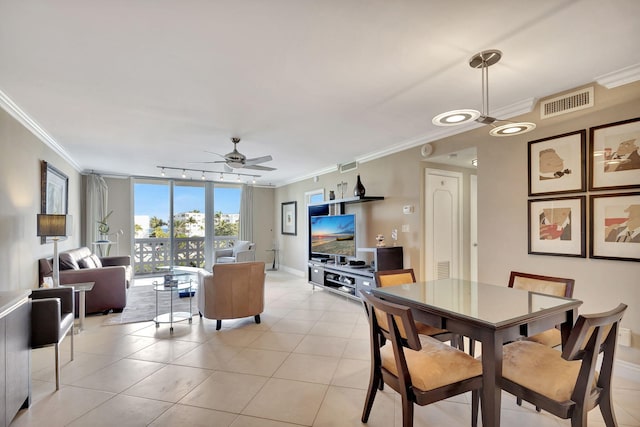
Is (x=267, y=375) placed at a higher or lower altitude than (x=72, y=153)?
lower

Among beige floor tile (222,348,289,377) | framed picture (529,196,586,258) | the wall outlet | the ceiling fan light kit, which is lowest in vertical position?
beige floor tile (222,348,289,377)

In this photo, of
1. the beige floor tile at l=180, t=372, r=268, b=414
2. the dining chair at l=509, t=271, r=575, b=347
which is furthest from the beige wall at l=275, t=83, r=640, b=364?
the beige floor tile at l=180, t=372, r=268, b=414

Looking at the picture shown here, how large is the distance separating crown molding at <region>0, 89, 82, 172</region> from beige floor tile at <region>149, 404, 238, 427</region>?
3168mm

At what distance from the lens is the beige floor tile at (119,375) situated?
2.37 meters

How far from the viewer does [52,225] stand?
10.9 ft

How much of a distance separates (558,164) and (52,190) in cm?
645

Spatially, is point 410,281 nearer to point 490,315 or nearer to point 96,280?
point 490,315

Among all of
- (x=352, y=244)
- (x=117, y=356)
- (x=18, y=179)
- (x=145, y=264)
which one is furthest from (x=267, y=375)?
(x=145, y=264)

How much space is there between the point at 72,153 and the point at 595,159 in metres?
7.00

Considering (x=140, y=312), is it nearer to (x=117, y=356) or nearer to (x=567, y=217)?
(x=117, y=356)

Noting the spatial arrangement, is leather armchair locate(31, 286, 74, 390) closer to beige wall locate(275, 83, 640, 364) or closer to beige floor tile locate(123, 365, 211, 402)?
beige floor tile locate(123, 365, 211, 402)

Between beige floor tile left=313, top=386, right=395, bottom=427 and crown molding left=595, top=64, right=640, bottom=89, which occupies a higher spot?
crown molding left=595, top=64, right=640, bottom=89

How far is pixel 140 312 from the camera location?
14.2 feet

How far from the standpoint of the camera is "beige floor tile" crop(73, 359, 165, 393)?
7.77 ft
